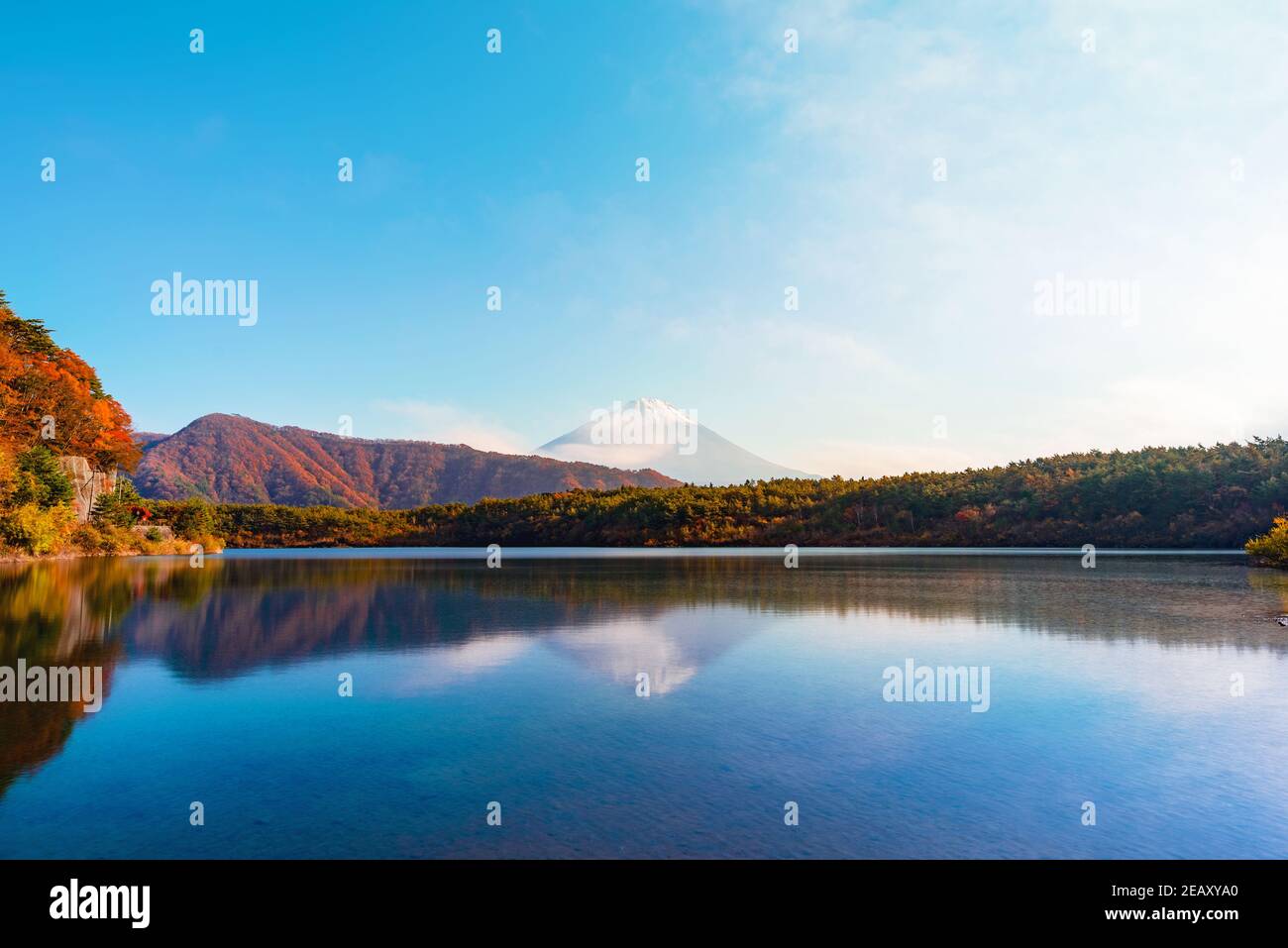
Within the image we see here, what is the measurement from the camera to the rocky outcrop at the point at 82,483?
45.1 m

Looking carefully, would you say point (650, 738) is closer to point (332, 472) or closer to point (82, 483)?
point (82, 483)

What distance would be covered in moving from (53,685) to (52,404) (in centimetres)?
4521

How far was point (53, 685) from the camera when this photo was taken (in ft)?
33.4

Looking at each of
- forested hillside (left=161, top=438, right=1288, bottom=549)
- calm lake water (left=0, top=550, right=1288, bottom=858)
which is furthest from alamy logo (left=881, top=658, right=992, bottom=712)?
forested hillside (left=161, top=438, right=1288, bottom=549)

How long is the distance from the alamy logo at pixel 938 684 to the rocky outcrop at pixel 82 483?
45.9 metres

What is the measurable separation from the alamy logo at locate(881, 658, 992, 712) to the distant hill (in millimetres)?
130847

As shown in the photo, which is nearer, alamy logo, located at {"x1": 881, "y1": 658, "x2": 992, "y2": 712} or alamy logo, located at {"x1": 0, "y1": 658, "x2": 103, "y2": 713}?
alamy logo, located at {"x1": 0, "y1": 658, "x2": 103, "y2": 713}

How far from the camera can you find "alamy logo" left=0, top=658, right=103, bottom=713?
31.0 ft
